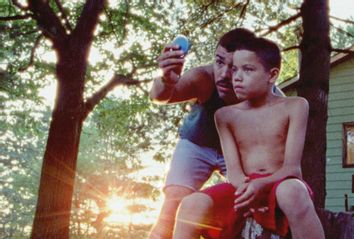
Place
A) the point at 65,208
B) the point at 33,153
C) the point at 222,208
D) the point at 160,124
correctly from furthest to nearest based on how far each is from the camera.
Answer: the point at 33,153 → the point at 160,124 → the point at 65,208 → the point at 222,208

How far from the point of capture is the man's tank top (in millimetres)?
2855

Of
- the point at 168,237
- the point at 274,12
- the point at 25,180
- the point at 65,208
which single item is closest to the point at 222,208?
the point at 168,237

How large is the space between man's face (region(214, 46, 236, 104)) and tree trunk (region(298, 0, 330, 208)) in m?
3.59

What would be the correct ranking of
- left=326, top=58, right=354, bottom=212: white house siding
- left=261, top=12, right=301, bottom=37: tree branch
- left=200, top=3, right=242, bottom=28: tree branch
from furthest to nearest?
left=326, top=58, right=354, bottom=212: white house siding
left=200, top=3, right=242, bottom=28: tree branch
left=261, top=12, right=301, bottom=37: tree branch

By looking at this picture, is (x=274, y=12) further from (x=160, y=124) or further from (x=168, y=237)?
(x=168, y=237)

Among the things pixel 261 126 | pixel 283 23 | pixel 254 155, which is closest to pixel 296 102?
pixel 261 126

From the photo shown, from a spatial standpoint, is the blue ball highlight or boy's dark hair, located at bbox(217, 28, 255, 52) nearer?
the blue ball highlight

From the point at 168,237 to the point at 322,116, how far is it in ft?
13.0

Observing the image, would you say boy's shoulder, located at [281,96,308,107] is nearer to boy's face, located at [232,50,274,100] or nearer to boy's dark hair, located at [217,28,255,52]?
boy's face, located at [232,50,274,100]

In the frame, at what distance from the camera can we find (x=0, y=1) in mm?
14188

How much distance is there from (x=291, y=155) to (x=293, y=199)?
28cm

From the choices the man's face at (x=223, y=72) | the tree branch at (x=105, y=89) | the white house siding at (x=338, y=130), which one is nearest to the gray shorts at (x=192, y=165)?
the man's face at (x=223, y=72)

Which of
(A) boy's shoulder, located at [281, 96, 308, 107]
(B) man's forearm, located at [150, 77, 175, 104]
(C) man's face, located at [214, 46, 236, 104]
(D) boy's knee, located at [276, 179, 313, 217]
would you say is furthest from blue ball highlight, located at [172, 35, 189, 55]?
(D) boy's knee, located at [276, 179, 313, 217]

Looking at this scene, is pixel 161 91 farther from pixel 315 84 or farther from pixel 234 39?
pixel 315 84
